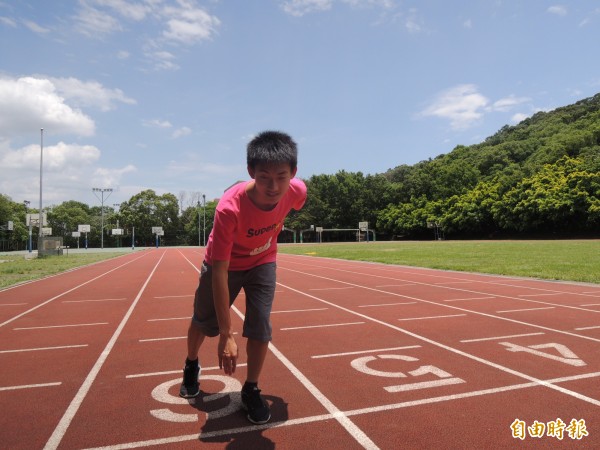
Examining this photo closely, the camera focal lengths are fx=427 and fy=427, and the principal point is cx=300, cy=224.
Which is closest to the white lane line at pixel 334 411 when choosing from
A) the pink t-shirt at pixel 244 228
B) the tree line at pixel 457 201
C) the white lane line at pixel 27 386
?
the pink t-shirt at pixel 244 228

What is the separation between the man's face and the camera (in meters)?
2.50

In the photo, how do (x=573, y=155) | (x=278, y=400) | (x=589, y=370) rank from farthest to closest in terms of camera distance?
1. (x=573, y=155)
2. (x=589, y=370)
3. (x=278, y=400)

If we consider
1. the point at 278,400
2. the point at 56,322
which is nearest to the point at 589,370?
the point at 278,400

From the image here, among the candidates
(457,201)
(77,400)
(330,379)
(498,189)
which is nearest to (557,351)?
(330,379)

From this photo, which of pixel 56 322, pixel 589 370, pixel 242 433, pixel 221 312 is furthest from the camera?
pixel 56 322

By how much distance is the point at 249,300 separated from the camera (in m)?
3.00

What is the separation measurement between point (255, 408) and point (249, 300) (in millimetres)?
717

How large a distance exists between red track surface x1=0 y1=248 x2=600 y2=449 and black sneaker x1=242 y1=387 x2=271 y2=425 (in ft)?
0.17

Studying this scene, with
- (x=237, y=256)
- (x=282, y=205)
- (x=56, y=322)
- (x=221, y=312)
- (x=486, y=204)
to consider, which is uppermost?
(x=486, y=204)

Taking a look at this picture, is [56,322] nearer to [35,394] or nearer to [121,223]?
[35,394]

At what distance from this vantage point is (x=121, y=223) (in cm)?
7331

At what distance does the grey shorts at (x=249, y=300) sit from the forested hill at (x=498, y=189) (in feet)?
164

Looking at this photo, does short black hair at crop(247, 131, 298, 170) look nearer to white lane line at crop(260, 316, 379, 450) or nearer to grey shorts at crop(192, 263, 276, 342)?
grey shorts at crop(192, 263, 276, 342)

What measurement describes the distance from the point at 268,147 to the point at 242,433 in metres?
1.82
